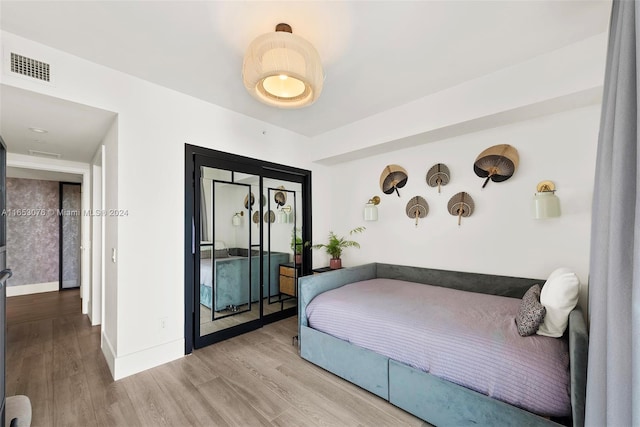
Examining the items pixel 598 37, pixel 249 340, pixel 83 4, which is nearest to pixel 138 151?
pixel 83 4

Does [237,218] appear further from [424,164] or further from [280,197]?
[424,164]

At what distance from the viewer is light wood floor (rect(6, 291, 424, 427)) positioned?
185 centimetres

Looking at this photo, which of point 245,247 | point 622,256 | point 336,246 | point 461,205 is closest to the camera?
point 622,256

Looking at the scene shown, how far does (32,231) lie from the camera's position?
17.1 feet

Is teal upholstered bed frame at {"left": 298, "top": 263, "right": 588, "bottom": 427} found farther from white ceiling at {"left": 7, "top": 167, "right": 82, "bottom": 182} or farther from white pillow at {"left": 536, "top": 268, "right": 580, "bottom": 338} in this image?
white ceiling at {"left": 7, "top": 167, "right": 82, "bottom": 182}

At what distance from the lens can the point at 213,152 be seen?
3.00m

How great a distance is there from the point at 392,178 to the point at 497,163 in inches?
49.0

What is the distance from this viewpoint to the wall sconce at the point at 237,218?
126 inches

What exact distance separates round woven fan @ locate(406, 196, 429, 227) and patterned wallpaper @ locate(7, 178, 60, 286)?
22.7 ft

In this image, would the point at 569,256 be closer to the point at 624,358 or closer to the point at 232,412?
the point at 624,358

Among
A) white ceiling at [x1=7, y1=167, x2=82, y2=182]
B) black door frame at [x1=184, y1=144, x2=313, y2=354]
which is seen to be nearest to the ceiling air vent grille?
black door frame at [x1=184, y1=144, x2=313, y2=354]

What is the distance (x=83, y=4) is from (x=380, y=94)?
8.08ft

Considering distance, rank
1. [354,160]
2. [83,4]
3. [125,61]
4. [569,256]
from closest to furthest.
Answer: [83,4] → [125,61] → [569,256] → [354,160]

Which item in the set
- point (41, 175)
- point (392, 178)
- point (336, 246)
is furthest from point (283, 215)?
point (41, 175)
